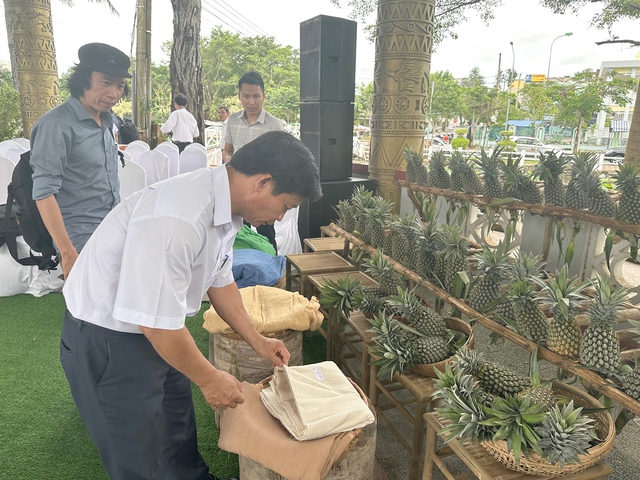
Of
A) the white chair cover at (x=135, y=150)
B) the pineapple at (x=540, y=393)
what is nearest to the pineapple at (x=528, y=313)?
the pineapple at (x=540, y=393)

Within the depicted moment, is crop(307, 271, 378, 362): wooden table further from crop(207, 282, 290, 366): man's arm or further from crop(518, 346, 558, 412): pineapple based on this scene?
crop(518, 346, 558, 412): pineapple

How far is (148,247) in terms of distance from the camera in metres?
1.13

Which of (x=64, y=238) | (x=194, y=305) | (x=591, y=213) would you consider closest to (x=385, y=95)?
(x=591, y=213)

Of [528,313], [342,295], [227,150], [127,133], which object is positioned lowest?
[342,295]

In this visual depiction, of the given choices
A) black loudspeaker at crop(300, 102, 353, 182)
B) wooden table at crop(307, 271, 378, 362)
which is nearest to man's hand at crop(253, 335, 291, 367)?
wooden table at crop(307, 271, 378, 362)

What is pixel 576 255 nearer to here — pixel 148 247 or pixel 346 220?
pixel 346 220

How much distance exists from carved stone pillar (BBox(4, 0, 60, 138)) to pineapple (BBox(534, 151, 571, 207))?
6205 millimetres

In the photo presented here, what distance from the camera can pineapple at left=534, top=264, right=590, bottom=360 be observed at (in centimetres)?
173

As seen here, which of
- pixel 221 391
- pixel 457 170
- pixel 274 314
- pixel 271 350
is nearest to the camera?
pixel 221 391

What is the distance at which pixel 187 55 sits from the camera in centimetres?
923

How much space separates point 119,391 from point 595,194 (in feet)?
8.30

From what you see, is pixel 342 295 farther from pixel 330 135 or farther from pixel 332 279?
pixel 330 135

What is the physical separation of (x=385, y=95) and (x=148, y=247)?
4274mm

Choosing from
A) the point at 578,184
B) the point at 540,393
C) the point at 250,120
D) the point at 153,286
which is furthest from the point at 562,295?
the point at 250,120
